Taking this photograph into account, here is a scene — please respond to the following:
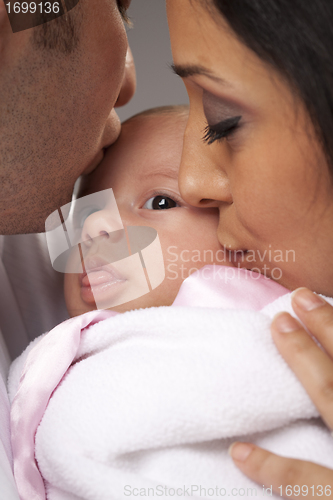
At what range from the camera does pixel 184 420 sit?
611 mm

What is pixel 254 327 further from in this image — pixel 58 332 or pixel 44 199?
pixel 44 199

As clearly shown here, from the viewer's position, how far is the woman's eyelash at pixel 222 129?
0.69 m

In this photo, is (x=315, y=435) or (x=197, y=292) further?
(x=197, y=292)

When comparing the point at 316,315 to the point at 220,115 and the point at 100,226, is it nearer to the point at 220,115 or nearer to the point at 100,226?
the point at 220,115

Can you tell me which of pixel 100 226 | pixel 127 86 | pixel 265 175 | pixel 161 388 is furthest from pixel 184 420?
pixel 127 86

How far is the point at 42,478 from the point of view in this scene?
0.72 metres

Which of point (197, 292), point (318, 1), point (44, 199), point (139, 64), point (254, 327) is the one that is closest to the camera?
point (318, 1)

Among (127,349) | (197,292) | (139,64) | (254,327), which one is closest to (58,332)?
(127,349)

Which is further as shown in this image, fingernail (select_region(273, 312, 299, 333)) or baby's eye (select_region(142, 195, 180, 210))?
baby's eye (select_region(142, 195, 180, 210))

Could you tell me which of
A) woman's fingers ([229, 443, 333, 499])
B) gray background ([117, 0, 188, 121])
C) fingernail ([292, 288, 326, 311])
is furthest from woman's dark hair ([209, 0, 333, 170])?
gray background ([117, 0, 188, 121])

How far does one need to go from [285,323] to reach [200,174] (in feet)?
1.08

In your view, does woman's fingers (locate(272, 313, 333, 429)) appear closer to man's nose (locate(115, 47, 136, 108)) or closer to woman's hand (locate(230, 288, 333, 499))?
woman's hand (locate(230, 288, 333, 499))

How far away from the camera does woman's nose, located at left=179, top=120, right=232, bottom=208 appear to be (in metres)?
0.80

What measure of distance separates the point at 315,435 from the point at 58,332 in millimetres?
495
